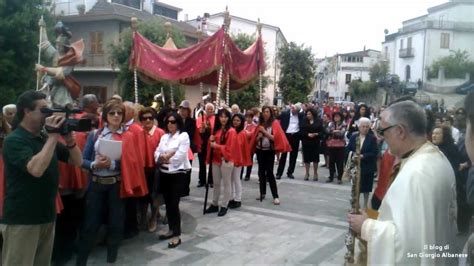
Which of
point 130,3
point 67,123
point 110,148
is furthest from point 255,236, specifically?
point 130,3

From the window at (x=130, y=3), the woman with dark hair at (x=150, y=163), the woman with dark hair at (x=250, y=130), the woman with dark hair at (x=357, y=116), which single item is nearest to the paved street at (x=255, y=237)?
the woman with dark hair at (x=150, y=163)

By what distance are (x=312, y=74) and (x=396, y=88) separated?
1987 cm

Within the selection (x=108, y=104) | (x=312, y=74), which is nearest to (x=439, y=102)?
(x=108, y=104)

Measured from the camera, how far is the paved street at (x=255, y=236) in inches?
203

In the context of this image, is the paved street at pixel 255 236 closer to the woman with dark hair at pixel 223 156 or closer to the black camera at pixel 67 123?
the woman with dark hair at pixel 223 156

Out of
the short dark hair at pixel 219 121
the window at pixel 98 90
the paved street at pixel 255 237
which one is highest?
the window at pixel 98 90

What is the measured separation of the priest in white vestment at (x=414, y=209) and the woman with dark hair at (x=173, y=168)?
3541 mm

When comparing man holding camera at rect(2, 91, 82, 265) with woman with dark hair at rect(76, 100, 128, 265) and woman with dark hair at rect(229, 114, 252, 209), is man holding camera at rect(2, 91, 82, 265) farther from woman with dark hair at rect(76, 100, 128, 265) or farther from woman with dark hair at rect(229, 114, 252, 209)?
woman with dark hair at rect(229, 114, 252, 209)

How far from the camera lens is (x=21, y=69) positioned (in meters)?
17.2

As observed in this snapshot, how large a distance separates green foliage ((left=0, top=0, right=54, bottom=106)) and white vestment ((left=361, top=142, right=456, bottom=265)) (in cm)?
1721

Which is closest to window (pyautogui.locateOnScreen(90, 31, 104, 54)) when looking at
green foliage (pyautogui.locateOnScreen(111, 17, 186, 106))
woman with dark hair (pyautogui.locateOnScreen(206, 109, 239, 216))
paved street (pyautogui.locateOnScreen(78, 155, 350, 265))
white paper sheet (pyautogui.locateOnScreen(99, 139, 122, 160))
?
green foliage (pyautogui.locateOnScreen(111, 17, 186, 106))

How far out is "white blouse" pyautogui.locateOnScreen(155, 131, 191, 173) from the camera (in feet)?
18.6

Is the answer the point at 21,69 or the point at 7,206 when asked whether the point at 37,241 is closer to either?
the point at 7,206

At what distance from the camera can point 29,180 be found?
10.4 feet
